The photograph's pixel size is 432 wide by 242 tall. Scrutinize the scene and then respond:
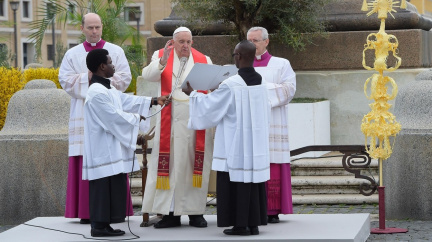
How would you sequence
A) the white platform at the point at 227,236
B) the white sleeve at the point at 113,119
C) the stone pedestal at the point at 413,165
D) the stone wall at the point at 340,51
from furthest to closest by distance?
the stone wall at the point at 340,51
the stone pedestal at the point at 413,165
the white sleeve at the point at 113,119
the white platform at the point at 227,236

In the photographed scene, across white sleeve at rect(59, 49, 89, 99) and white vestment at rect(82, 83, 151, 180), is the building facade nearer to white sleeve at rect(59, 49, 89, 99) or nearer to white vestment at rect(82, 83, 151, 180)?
white sleeve at rect(59, 49, 89, 99)

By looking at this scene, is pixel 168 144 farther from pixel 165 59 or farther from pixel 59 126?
pixel 59 126

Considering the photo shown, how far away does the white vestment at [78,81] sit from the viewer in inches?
426

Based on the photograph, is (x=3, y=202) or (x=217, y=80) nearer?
(x=217, y=80)

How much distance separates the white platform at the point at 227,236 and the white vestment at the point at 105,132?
0.59m

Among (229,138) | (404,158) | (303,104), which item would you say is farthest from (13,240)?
(303,104)

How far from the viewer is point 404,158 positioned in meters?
11.8

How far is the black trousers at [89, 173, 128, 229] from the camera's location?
9.94 metres

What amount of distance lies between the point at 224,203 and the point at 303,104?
507cm

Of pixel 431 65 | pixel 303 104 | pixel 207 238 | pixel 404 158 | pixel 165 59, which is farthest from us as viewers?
pixel 431 65

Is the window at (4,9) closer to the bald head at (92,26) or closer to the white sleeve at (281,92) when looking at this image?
the bald head at (92,26)

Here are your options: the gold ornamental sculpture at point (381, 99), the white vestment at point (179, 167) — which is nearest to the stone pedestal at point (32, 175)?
the white vestment at point (179, 167)

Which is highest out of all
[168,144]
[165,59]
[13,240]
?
[165,59]

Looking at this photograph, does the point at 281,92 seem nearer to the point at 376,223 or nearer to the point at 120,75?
the point at 120,75
